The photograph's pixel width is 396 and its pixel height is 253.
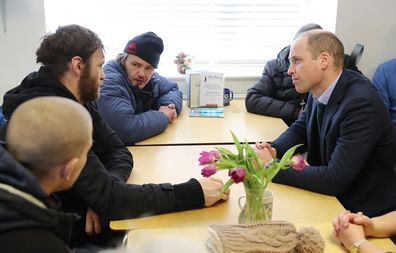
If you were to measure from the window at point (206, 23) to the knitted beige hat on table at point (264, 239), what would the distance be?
8.17ft

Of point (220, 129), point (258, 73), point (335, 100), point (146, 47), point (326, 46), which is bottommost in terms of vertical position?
point (220, 129)

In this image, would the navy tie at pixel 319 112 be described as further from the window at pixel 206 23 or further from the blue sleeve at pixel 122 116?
the window at pixel 206 23

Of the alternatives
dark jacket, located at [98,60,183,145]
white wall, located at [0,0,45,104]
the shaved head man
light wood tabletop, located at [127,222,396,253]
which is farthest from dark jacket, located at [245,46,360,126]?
the shaved head man

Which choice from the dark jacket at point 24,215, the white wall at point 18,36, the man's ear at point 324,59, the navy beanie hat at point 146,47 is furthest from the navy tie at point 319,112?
the white wall at point 18,36

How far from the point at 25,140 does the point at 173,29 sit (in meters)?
2.75

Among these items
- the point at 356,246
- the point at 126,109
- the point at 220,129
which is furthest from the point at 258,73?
the point at 356,246

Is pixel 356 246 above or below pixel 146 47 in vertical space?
below

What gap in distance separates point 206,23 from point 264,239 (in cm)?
269

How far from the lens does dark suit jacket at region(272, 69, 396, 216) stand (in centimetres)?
176

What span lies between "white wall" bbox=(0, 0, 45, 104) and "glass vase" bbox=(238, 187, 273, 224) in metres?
2.40

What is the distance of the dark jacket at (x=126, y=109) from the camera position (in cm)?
234

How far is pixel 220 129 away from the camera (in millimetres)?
2609

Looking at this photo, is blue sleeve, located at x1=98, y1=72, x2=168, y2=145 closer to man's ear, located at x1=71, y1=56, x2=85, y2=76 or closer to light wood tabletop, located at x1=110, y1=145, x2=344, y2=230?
light wood tabletop, located at x1=110, y1=145, x2=344, y2=230

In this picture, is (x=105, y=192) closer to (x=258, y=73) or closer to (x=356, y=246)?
(x=356, y=246)
